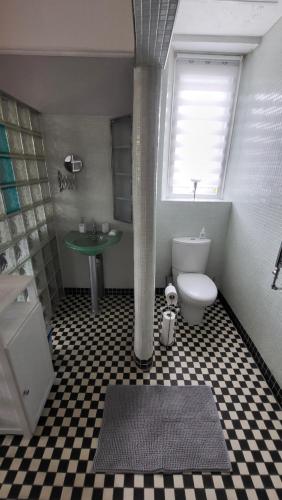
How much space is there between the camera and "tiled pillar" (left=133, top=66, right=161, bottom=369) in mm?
1159

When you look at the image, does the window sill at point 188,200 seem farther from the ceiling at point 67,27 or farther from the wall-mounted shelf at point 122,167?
the ceiling at point 67,27

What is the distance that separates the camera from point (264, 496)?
3.60ft

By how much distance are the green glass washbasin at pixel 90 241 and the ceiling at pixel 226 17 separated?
169 cm

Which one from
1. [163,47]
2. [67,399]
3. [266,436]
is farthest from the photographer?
[67,399]

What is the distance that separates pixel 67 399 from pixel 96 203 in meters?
1.65

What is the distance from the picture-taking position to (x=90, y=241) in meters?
2.19

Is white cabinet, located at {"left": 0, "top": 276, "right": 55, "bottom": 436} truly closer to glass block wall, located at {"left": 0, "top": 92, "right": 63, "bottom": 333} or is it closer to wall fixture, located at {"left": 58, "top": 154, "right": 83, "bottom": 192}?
glass block wall, located at {"left": 0, "top": 92, "right": 63, "bottom": 333}

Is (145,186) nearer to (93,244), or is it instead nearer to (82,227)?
(93,244)

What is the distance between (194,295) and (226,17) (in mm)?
2037

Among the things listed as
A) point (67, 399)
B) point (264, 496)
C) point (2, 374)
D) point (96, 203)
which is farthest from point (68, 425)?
point (96, 203)

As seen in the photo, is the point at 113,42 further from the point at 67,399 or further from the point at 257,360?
the point at 257,360

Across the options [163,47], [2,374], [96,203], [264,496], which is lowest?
[264,496]

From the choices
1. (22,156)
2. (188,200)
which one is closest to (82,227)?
(22,156)

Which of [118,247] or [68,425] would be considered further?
[118,247]
